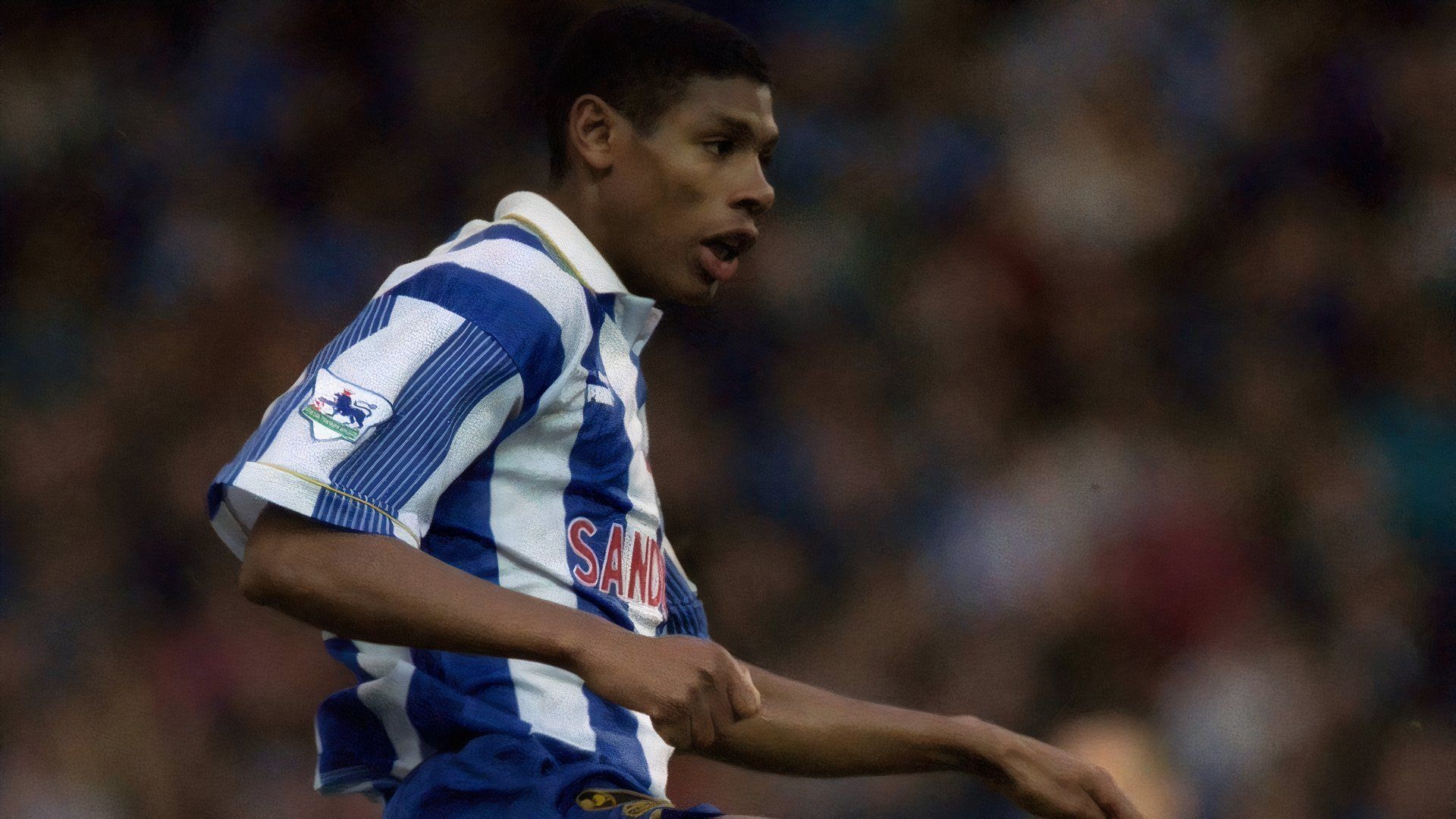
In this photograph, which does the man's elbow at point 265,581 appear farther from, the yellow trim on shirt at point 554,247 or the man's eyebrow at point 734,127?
the man's eyebrow at point 734,127

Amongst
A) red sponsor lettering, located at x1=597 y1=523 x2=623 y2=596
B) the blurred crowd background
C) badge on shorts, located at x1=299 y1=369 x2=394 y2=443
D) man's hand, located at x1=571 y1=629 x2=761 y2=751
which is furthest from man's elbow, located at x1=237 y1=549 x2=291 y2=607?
the blurred crowd background

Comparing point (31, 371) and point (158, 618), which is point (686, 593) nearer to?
point (158, 618)

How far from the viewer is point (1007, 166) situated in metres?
3.27

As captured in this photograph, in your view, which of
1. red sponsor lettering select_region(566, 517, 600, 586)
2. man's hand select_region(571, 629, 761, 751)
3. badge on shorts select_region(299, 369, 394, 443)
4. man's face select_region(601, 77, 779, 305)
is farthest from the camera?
man's face select_region(601, 77, 779, 305)

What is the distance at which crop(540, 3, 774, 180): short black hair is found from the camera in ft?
5.46

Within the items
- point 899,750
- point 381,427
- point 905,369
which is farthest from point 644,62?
point 905,369

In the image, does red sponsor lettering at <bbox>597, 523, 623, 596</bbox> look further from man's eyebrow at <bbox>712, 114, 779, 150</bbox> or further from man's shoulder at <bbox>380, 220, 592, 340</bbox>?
man's eyebrow at <bbox>712, 114, 779, 150</bbox>

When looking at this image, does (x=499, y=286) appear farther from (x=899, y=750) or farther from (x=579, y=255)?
(x=899, y=750)

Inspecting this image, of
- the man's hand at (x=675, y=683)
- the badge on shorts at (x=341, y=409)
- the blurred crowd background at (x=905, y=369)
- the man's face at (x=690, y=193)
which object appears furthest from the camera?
the blurred crowd background at (x=905, y=369)

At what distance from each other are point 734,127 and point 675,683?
77 cm

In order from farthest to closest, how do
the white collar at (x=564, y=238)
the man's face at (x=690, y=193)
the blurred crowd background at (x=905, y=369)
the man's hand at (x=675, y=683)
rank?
the blurred crowd background at (x=905, y=369), the man's face at (x=690, y=193), the white collar at (x=564, y=238), the man's hand at (x=675, y=683)

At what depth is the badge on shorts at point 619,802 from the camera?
1200 millimetres

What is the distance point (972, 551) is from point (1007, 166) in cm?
84

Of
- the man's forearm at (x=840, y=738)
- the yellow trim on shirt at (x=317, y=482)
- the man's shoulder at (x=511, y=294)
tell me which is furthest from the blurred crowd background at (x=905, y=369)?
the yellow trim on shirt at (x=317, y=482)
